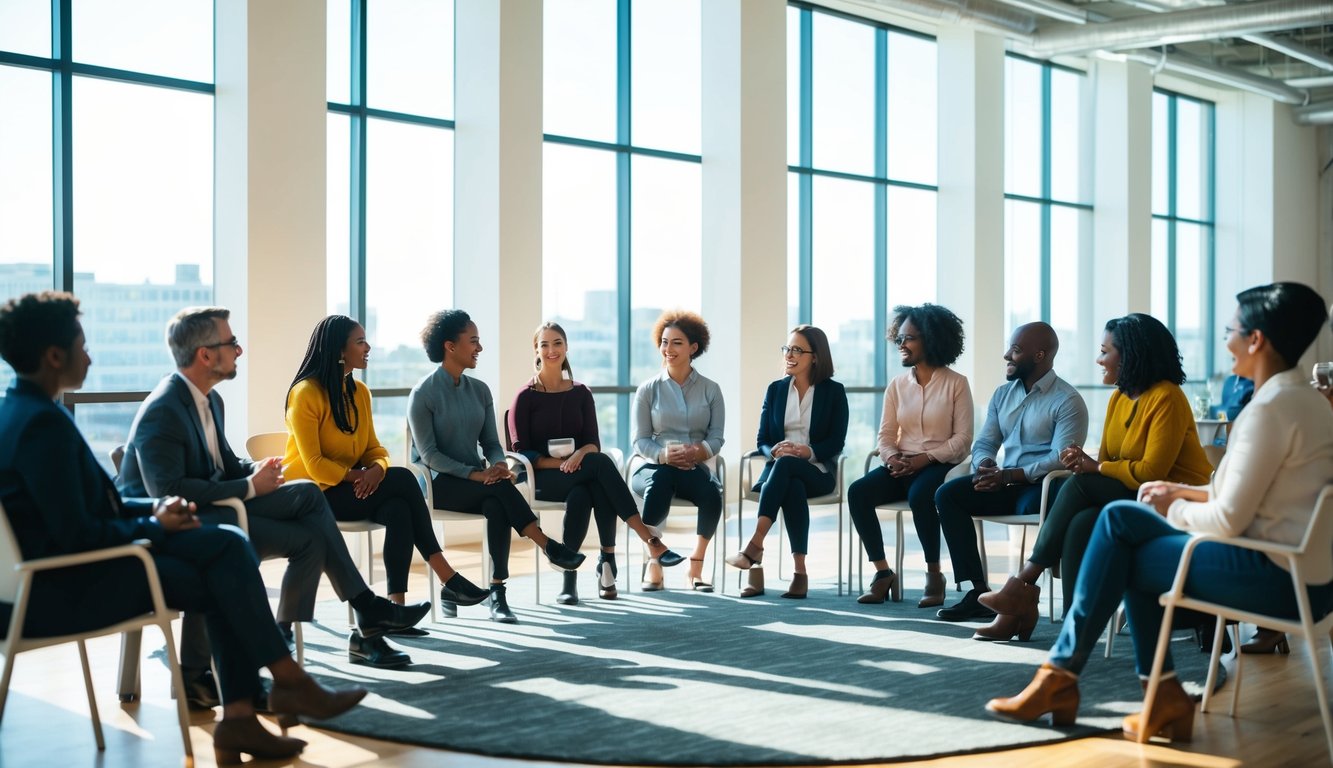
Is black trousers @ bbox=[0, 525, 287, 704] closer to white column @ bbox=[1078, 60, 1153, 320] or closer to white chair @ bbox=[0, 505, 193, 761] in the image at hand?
white chair @ bbox=[0, 505, 193, 761]

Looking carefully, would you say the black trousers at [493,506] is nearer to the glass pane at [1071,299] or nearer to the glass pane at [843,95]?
the glass pane at [843,95]

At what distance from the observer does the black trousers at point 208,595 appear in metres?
3.10

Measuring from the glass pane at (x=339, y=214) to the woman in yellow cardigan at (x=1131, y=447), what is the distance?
14.7ft

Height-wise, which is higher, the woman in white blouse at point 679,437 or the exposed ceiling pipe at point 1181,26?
the exposed ceiling pipe at point 1181,26

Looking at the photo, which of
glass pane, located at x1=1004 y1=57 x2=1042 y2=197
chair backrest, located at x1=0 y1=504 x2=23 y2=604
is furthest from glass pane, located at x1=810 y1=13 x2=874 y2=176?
chair backrest, located at x1=0 y1=504 x2=23 y2=604

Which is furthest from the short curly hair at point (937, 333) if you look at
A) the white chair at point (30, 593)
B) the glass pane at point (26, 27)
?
the glass pane at point (26, 27)

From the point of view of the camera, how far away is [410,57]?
779cm

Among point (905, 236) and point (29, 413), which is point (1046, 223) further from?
point (29, 413)

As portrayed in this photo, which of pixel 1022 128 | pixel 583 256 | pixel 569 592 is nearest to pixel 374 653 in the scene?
pixel 569 592

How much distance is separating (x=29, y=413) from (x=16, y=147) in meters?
3.73

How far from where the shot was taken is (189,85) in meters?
6.65

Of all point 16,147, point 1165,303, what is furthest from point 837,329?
point 16,147

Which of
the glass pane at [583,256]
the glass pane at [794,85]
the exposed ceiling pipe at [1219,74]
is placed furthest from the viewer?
the exposed ceiling pipe at [1219,74]

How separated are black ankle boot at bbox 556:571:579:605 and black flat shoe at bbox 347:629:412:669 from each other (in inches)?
54.4
